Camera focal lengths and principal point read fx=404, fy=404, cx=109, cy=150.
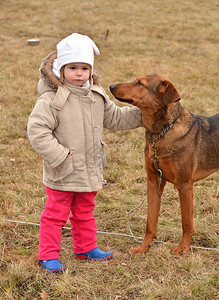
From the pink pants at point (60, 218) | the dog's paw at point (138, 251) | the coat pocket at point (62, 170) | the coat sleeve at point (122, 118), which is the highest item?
the coat sleeve at point (122, 118)

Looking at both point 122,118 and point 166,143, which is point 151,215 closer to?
point 166,143

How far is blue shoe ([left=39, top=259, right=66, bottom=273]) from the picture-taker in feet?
11.7

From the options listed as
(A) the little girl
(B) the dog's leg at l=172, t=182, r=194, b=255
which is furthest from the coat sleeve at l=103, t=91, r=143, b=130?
(B) the dog's leg at l=172, t=182, r=194, b=255

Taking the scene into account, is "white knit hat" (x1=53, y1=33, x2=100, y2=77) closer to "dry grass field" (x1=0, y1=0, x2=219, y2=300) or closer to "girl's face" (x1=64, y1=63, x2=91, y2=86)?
"girl's face" (x1=64, y1=63, x2=91, y2=86)

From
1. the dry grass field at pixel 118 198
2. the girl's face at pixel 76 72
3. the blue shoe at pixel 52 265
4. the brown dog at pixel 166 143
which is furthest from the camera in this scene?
the brown dog at pixel 166 143

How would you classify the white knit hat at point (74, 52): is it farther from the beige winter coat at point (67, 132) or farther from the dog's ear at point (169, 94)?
the dog's ear at point (169, 94)

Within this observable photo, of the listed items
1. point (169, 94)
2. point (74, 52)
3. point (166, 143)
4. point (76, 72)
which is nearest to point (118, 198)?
point (166, 143)

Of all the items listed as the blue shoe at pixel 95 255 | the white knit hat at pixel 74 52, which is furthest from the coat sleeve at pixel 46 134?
the blue shoe at pixel 95 255

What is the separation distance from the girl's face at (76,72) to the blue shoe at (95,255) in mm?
1648

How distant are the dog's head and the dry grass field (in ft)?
4.76

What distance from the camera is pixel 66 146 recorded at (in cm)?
353

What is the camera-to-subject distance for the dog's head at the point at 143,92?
367 cm

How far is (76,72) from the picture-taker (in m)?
3.42

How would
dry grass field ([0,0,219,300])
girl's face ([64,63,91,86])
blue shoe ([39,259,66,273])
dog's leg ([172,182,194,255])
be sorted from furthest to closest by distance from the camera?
dog's leg ([172,182,194,255]), blue shoe ([39,259,66,273]), girl's face ([64,63,91,86]), dry grass field ([0,0,219,300])
